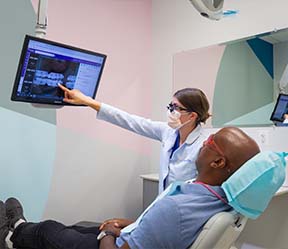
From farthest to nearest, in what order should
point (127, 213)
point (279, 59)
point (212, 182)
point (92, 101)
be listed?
point (127, 213) → point (279, 59) → point (92, 101) → point (212, 182)

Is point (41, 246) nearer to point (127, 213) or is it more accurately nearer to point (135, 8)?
point (127, 213)

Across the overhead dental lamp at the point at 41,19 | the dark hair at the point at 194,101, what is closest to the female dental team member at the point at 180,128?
the dark hair at the point at 194,101

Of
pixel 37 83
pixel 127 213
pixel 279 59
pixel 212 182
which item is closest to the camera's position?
pixel 212 182

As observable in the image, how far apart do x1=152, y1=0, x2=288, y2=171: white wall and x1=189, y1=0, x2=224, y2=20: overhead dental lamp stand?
0.76m

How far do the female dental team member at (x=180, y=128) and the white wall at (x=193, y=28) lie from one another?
30.4 inches

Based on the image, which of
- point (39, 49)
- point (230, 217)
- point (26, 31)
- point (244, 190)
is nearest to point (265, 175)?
point (244, 190)

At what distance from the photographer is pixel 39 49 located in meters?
1.83

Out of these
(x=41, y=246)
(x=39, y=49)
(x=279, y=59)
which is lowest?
(x=41, y=246)

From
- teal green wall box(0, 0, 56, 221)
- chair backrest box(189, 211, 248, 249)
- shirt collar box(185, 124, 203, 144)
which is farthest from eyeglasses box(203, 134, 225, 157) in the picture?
teal green wall box(0, 0, 56, 221)

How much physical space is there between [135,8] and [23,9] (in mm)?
1150

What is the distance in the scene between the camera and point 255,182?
1185 millimetres

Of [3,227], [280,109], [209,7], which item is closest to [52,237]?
[3,227]

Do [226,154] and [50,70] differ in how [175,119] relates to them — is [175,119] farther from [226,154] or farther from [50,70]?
[226,154]

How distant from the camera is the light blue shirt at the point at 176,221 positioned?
49.1 inches
